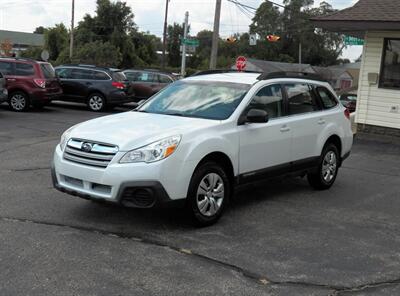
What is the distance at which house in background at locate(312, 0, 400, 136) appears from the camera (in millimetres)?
14242

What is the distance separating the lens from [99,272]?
4445mm

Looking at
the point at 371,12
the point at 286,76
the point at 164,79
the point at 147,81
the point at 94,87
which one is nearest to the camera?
the point at 286,76

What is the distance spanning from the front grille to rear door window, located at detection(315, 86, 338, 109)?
377cm

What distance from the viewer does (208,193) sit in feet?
19.0

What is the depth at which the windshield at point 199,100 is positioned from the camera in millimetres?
6336

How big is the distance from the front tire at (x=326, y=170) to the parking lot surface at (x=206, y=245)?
0.14 meters

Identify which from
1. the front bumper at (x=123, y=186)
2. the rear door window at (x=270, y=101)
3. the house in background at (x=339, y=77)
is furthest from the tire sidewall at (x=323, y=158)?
the house in background at (x=339, y=77)

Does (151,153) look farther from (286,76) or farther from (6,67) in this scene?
(6,67)

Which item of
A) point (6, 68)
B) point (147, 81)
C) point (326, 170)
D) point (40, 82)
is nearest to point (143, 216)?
point (326, 170)

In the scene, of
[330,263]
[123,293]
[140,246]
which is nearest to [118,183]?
[140,246]

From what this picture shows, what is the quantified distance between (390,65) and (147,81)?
9.91 meters

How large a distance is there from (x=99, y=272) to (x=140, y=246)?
2.39 ft

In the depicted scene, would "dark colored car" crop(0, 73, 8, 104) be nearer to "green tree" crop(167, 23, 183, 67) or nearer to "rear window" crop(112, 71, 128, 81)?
"rear window" crop(112, 71, 128, 81)

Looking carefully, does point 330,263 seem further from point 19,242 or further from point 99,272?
point 19,242
